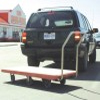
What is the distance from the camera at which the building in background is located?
72375 mm

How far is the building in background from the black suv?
56.9 metres

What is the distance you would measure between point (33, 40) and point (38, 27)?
1.38 ft

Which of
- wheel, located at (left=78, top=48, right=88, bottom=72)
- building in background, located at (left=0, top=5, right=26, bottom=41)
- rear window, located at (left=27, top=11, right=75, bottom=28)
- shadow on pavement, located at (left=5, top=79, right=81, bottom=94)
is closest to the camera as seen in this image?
shadow on pavement, located at (left=5, top=79, right=81, bottom=94)

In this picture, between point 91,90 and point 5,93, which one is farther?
point 91,90

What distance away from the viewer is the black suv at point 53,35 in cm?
1034

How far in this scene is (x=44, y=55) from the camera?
34.9 feet

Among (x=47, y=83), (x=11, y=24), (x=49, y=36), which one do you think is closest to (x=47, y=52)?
(x=49, y=36)

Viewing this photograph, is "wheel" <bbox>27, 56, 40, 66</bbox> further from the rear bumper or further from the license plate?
the license plate

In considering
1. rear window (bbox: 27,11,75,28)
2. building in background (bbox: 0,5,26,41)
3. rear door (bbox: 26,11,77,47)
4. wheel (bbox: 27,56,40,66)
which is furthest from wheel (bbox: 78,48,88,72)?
building in background (bbox: 0,5,26,41)

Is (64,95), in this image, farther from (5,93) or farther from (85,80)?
(85,80)

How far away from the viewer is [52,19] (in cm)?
1092

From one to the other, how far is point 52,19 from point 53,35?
68cm

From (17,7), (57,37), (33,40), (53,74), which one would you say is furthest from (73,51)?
(17,7)

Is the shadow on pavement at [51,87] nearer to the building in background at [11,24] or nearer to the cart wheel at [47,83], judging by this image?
the cart wheel at [47,83]
